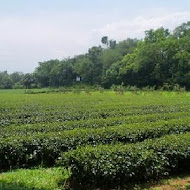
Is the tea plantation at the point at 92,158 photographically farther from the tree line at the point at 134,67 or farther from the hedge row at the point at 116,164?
the tree line at the point at 134,67

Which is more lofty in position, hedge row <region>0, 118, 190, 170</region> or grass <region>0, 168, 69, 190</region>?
hedge row <region>0, 118, 190, 170</region>

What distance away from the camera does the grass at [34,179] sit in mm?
8515

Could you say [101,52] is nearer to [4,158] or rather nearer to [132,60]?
[132,60]

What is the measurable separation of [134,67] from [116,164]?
71.8m

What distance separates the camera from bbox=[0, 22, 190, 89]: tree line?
73312 millimetres

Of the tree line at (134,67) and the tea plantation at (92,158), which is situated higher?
the tree line at (134,67)

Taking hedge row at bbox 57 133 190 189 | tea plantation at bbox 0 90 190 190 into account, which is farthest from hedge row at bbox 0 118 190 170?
hedge row at bbox 57 133 190 189

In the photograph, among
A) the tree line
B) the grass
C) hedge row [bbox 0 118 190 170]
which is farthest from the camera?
the tree line

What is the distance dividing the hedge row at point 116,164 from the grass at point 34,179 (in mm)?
546

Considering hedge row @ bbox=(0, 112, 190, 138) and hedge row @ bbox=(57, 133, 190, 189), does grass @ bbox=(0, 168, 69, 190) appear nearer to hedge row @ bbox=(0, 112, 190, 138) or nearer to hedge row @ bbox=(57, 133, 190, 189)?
hedge row @ bbox=(57, 133, 190, 189)

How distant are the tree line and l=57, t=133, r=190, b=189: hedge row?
61057mm

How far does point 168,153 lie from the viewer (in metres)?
9.67

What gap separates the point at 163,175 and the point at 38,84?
105 m

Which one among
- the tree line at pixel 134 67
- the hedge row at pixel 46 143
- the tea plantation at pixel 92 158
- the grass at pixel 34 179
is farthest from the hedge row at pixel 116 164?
the tree line at pixel 134 67
